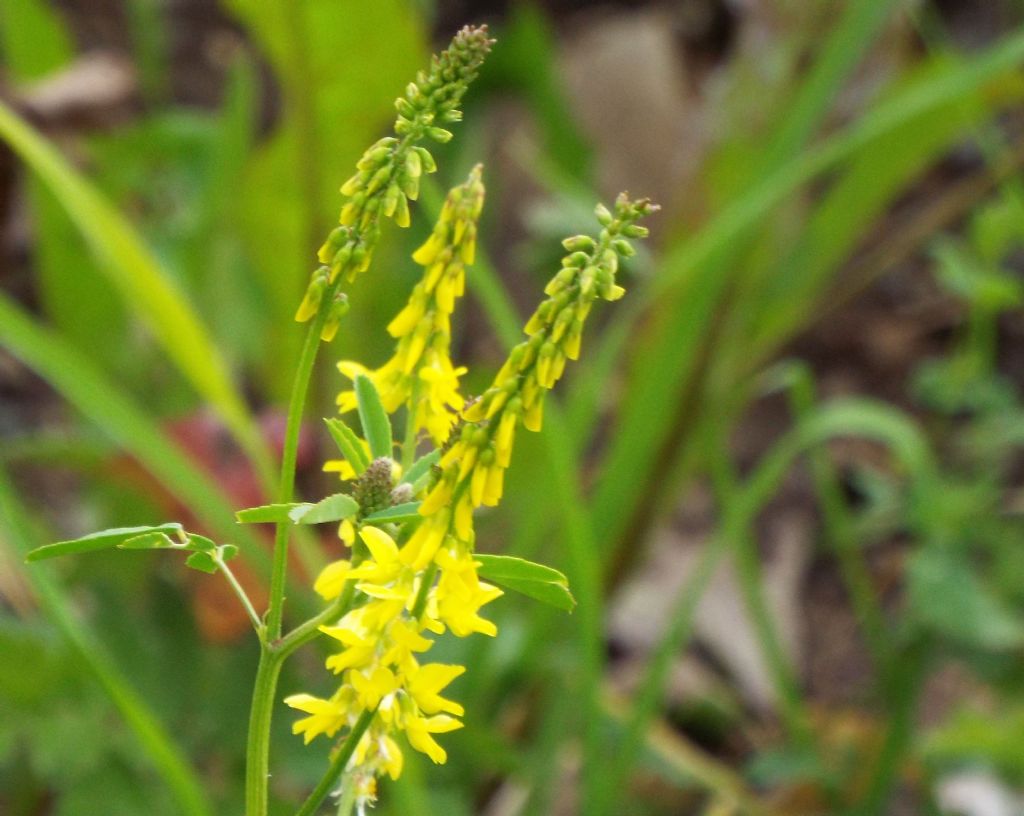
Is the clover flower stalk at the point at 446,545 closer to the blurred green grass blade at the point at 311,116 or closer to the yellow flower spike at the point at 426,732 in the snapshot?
the yellow flower spike at the point at 426,732

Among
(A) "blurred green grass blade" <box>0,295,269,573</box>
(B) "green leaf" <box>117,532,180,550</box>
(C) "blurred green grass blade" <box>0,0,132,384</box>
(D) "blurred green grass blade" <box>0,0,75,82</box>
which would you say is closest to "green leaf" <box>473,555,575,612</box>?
(B) "green leaf" <box>117,532,180,550</box>

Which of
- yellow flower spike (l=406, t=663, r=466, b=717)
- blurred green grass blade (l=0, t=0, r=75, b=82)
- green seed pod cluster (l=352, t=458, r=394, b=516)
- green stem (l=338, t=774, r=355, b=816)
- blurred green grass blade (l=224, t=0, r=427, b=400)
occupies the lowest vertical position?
green stem (l=338, t=774, r=355, b=816)

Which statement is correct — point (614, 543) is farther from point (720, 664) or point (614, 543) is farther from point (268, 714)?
point (268, 714)

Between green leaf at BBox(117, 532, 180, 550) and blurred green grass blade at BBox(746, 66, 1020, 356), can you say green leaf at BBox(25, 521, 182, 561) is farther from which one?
blurred green grass blade at BBox(746, 66, 1020, 356)

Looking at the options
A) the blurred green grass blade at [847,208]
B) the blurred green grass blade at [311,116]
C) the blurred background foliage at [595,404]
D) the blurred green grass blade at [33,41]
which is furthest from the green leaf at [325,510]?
the blurred green grass blade at [33,41]

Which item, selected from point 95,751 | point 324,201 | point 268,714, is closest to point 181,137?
point 324,201

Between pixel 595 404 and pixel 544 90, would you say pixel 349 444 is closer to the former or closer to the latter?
pixel 595 404
